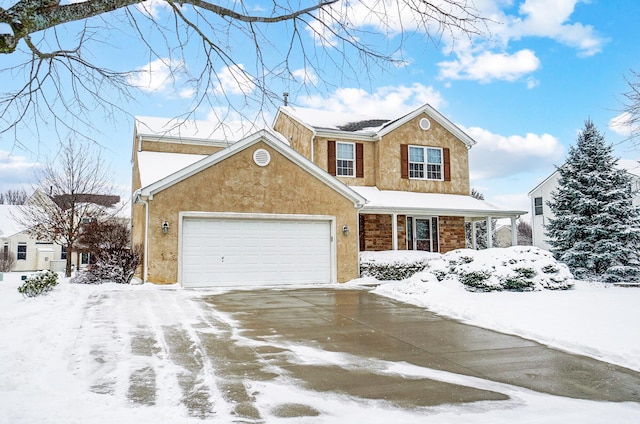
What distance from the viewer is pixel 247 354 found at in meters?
5.93

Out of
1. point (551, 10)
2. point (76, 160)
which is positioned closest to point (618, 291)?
point (551, 10)

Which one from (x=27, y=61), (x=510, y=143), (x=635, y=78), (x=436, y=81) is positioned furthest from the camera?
(x=510, y=143)

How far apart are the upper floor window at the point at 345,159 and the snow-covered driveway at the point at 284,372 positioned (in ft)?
37.2

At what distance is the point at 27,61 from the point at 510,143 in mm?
26561

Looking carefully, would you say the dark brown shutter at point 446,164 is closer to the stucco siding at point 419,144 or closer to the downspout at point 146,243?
the stucco siding at point 419,144

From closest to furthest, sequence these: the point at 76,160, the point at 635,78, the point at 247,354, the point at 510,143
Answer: the point at 247,354
the point at 635,78
the point at 76,160
the point at 510,143

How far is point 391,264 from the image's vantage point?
17031mm

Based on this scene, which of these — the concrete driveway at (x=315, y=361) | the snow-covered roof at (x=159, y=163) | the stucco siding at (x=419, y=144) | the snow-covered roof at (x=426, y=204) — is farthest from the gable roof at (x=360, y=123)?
the concrete driveway at (x=315, y=361)

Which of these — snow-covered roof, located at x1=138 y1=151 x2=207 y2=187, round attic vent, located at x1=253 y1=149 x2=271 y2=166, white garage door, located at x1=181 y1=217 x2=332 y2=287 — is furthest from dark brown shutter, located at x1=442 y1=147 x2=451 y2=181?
snow-covered roof, located at x1=138 y1=151 x2=207 y2=187

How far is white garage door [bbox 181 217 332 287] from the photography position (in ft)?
45.5

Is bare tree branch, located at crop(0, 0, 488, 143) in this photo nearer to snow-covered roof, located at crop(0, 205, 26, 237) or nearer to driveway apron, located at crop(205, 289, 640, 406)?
driveway apron, located at crop(205, 289, 640, 406)

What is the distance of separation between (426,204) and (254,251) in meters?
7.79

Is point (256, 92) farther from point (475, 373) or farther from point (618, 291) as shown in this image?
point (618, 291)

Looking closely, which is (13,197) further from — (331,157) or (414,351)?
(414,351)
